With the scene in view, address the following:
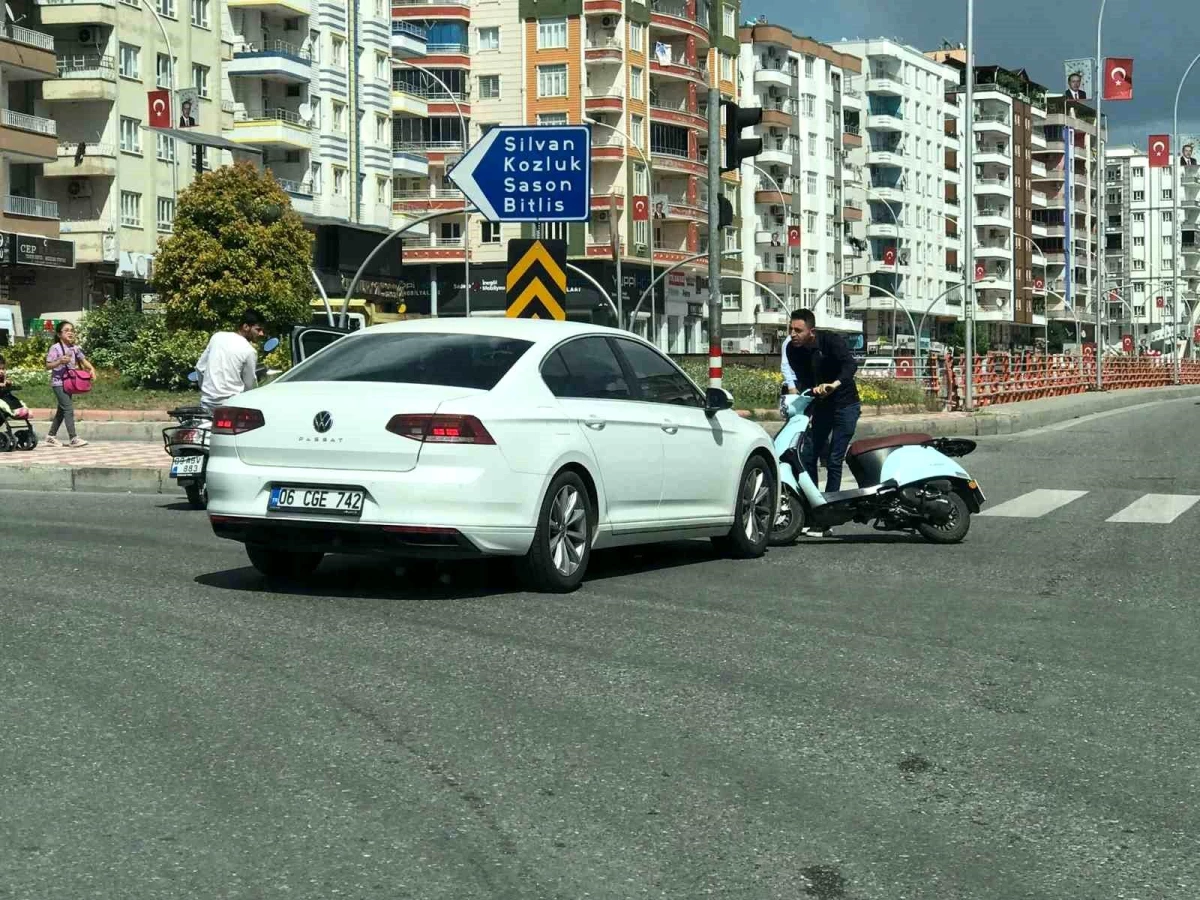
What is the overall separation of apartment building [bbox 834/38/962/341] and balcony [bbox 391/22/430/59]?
4216cm

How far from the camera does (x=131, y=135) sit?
6281cm

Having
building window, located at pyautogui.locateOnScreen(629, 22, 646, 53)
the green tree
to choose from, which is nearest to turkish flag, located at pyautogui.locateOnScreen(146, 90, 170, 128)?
the green tree

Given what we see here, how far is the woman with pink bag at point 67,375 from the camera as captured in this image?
77.8 ft

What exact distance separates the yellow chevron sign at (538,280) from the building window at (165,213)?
160 ft

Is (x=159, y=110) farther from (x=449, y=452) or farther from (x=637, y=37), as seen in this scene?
(x=449, y=452)

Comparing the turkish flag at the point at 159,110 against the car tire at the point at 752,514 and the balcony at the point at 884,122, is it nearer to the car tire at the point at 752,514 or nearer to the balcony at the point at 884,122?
the car tire at the point at 752,514

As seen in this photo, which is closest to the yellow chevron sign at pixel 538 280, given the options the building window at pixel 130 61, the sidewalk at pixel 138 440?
the sidewalk at pixel 138 440

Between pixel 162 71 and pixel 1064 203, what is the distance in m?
105

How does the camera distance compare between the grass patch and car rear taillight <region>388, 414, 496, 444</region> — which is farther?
the grass patch

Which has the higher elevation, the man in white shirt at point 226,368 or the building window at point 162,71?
the building window at point 162,71

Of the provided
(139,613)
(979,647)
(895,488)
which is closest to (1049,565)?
(895,488)

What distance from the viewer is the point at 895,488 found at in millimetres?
13383

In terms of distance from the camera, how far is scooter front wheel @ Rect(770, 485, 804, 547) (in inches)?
536

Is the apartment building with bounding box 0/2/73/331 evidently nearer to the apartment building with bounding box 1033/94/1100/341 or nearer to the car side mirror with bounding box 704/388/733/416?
the car side mirror with bounding box 704/388/733/416
